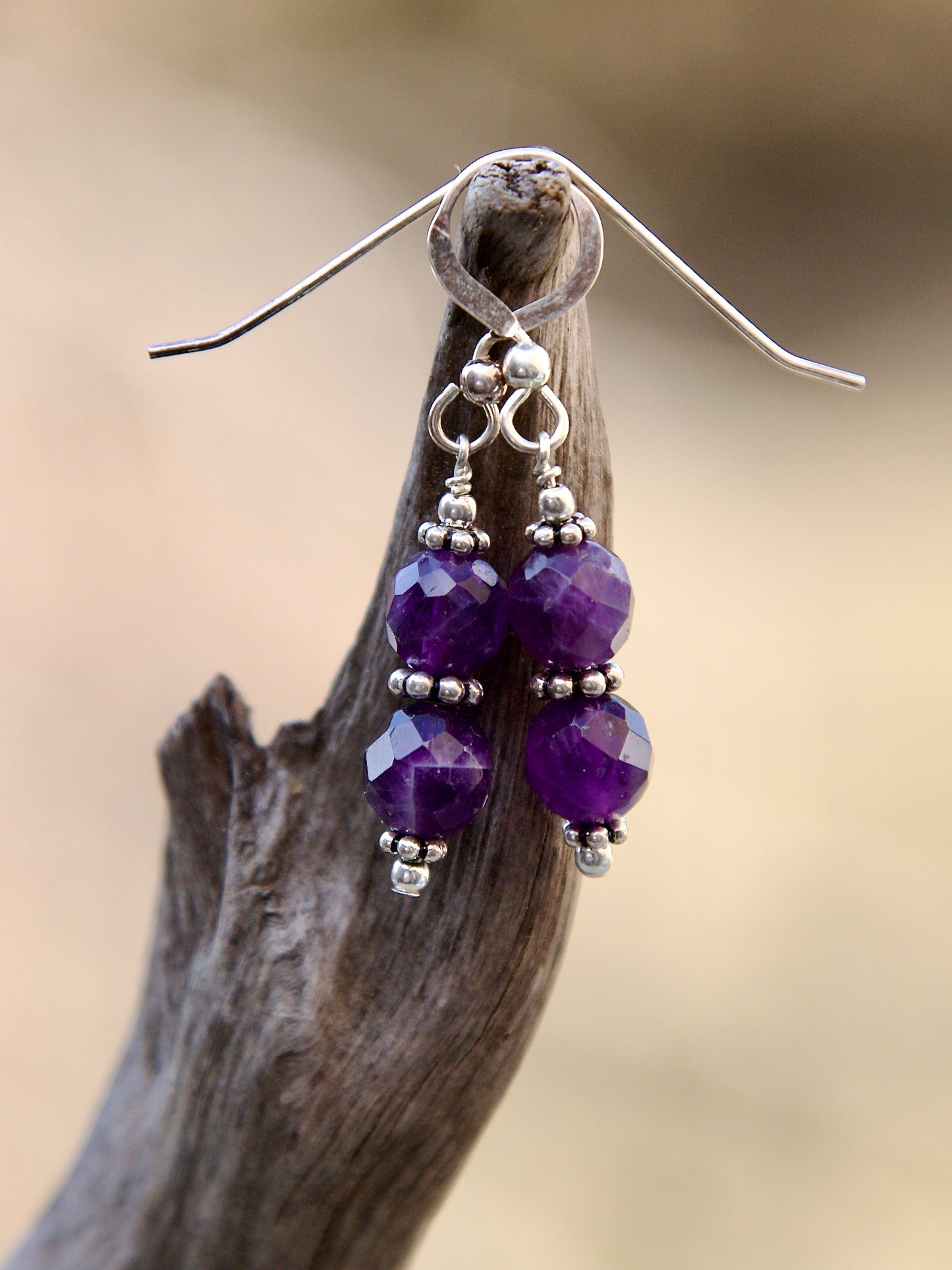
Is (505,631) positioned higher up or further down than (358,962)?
higher up

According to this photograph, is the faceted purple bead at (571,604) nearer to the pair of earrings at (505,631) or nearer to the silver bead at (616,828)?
the pair of earrings at (505,631)

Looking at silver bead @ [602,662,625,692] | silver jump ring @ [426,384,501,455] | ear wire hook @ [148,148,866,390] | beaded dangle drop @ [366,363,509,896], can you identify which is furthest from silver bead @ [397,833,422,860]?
ear wire hook @ [148,148,866,390]

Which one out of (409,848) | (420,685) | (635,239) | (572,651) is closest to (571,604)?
(572,651)

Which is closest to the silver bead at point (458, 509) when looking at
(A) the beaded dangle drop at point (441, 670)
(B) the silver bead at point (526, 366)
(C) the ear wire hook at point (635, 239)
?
(A) the beaded dangle drop at point (441, 670)

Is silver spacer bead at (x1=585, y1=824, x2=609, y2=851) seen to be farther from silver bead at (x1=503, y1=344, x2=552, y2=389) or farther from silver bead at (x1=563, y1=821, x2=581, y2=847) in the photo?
silver bead at (x1=503, y1=344, x2=552, y2=389)

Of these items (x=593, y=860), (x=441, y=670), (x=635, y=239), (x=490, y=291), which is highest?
(x=635, y=239)

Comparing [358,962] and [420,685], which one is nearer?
[420,685]

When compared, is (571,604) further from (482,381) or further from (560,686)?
(482,381)
